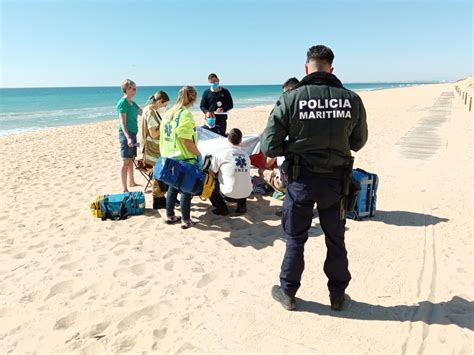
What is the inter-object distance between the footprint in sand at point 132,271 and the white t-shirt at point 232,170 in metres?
1.50

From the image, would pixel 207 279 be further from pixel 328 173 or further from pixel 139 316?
pixel 328 173

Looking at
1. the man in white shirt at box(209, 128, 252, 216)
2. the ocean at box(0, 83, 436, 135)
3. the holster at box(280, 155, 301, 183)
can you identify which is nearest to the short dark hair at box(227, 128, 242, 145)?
the man in white shirt at box(209, 128, 252, 216)

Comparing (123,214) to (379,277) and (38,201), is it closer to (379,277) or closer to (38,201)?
(38,201)

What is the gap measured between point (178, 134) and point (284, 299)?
2.41 meters

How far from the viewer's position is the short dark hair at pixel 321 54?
276 cm

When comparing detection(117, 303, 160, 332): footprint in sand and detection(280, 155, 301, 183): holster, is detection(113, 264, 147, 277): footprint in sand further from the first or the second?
detection(280, 155, 301, 183): holster

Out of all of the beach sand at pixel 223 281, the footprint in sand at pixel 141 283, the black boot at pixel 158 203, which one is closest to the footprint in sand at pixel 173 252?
the beach sand at pixel 223 281

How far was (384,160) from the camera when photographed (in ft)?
28.2

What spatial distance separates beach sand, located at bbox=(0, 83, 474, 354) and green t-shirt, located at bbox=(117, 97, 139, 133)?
1262mm

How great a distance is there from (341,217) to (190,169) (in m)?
2.23

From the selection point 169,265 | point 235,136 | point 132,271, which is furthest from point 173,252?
point 235,136

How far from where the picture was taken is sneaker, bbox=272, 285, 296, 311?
3.05 meters

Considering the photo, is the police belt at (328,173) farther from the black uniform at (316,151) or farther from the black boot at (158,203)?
the black boot at (158,203)

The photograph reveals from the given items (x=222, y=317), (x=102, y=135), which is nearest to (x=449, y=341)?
(x=222, y=317)
